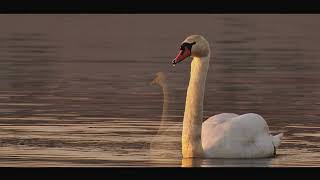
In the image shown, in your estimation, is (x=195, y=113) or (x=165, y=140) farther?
(x=165, y=140)

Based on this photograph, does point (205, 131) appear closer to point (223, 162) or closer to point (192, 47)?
point (223, 162)

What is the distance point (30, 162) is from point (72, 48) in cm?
2243

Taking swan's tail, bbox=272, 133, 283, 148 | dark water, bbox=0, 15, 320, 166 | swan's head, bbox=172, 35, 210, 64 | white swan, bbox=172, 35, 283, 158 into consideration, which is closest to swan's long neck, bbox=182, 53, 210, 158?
white swan, bbox=172, 35, 283, 158

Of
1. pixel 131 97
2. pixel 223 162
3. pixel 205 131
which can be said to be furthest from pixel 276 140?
pixel 131 97

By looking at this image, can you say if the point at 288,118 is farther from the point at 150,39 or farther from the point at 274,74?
the point at 150,39

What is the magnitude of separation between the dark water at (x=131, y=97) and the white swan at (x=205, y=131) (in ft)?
0.80

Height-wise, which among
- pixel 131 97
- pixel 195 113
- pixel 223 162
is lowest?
pixel 223 162

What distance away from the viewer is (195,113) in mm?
16406

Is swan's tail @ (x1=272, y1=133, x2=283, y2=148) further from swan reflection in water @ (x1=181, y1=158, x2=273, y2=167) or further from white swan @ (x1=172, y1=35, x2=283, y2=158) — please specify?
swan reflection in water @ (x1=181, y1=158, x2=273, y2=167)

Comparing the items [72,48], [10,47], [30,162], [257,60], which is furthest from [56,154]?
[72,48]

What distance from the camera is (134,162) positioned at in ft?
50.9

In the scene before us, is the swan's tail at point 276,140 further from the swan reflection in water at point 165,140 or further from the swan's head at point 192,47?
the swan's head at point 192,47

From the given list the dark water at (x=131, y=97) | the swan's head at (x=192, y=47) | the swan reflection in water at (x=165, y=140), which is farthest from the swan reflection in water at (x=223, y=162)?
the swan's head at (x=192, y=47)

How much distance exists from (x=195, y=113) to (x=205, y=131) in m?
0.45
